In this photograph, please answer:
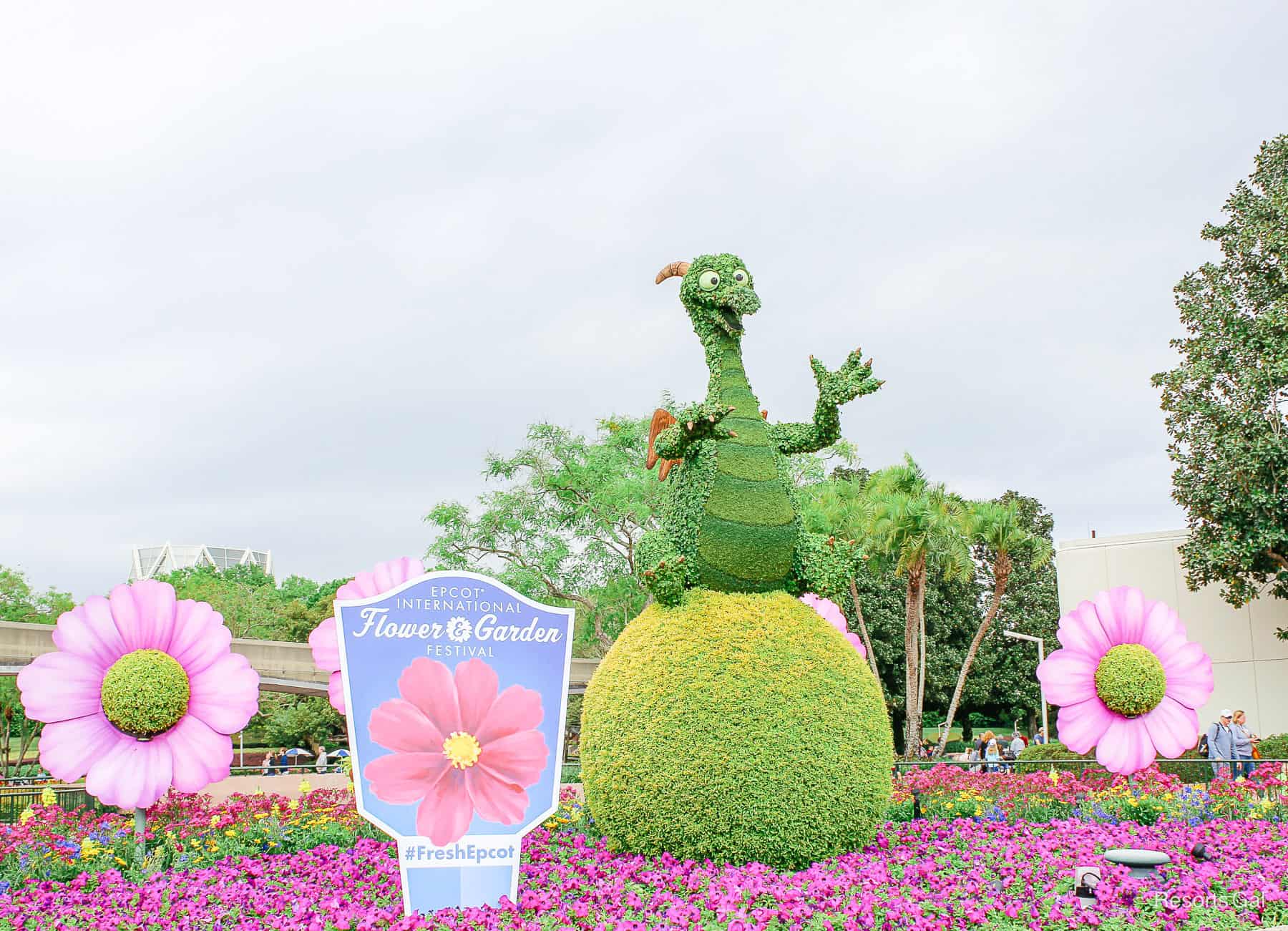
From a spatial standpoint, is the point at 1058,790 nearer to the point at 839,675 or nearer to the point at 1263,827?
the point at 1263,827

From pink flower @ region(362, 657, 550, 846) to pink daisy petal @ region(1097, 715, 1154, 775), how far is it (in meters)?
5.96

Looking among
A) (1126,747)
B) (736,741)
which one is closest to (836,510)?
(1126,747)

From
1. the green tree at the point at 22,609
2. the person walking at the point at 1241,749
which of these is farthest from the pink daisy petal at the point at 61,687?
Result: the green tree at the point at 22,609

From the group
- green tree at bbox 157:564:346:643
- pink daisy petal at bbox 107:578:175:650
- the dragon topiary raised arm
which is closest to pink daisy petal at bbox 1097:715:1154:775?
the dragon topiary raised arm

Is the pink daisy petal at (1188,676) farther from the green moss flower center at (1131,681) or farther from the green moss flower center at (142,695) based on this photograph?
the green moss flower center at (142,695)

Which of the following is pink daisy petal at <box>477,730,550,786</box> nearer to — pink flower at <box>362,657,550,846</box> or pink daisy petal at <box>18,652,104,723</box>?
pink flower at <box>362,657,550,846</box>

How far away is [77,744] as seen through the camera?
8352 millimetres

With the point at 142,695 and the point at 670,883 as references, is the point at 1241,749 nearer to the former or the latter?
the point at 670,883

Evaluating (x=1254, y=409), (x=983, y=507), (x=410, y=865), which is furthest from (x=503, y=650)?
(x=983, y=507)

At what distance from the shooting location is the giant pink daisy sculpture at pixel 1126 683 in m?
9.98

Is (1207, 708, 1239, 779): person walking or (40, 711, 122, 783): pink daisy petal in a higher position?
(40, 711, 122, 783): pink daisy petal

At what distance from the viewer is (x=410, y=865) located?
6516 millimetres

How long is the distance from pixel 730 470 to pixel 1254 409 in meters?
15.0

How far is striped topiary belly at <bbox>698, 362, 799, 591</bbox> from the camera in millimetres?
7711
